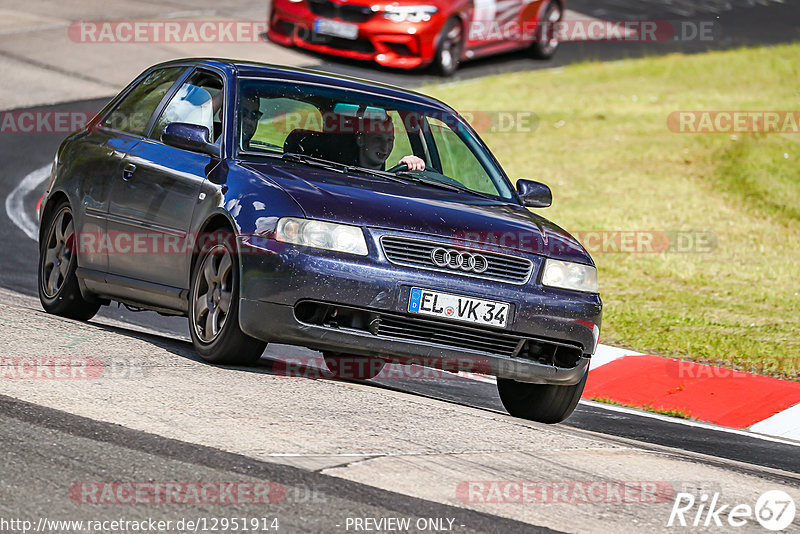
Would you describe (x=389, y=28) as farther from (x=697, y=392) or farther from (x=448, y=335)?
(x=448, y=335)

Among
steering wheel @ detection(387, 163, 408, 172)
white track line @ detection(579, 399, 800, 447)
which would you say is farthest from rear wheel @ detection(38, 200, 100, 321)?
white track line @ detection(579, 399, 800, 447)

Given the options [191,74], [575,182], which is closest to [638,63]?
[575,182]

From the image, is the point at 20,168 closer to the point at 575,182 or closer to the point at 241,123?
the point at 575,182

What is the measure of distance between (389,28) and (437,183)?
1334 centimetres

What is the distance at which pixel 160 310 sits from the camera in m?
7.64

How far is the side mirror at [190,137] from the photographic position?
7133mm

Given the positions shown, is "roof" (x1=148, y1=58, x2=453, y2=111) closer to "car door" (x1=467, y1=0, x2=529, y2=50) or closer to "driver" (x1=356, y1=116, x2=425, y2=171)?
"driver" (x1=356, y1=116, x2=425, y2=171)

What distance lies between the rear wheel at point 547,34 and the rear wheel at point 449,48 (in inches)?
94.0

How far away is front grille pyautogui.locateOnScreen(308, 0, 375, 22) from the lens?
801 inches

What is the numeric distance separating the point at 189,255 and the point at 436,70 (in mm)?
14792

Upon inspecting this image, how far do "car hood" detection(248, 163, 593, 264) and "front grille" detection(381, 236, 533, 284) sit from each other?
0.21ft

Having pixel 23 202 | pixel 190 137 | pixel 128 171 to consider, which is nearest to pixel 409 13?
pixel 23 202
